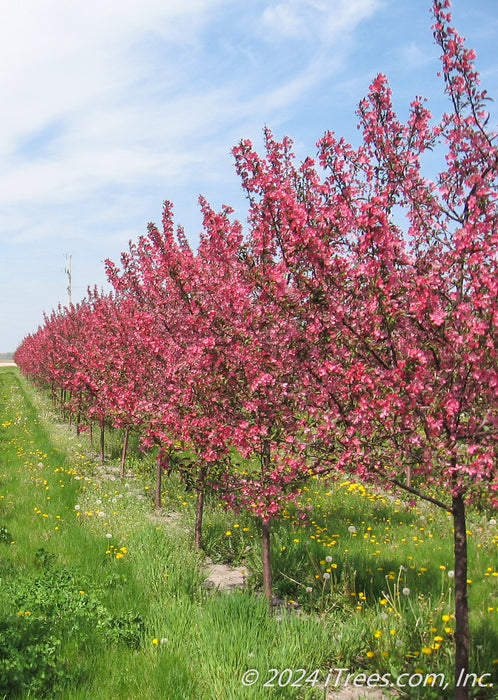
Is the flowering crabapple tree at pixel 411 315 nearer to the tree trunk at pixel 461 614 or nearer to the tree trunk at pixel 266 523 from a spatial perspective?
the tree trunk at pixel 461 614

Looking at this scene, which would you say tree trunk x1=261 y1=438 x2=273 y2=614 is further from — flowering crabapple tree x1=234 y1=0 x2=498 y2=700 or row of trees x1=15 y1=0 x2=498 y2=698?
flowering crabapple tree x1=234 y1=0 x2=498 y2=700

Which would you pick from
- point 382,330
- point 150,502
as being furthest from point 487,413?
point 150,502

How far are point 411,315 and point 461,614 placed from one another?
215 cm

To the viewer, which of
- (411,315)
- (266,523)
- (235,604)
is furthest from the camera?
(266,523)

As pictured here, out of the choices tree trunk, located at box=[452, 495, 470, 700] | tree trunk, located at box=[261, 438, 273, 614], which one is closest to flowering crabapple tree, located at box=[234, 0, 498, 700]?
tree trunk, located at box=[452, 495, 470, 700]

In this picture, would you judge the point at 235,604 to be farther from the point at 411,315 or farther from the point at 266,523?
the point at 411,315

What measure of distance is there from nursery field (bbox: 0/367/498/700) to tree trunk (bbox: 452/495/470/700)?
0.15m

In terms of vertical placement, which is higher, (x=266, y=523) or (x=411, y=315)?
(x=411, y=315)

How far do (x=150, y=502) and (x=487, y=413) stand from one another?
7.73 m

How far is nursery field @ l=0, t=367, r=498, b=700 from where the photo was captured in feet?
13.2

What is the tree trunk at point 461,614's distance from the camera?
381cm

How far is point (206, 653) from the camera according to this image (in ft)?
14.1

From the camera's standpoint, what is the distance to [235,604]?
4855 mm

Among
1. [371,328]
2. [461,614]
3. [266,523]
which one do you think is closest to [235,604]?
[266,523]
